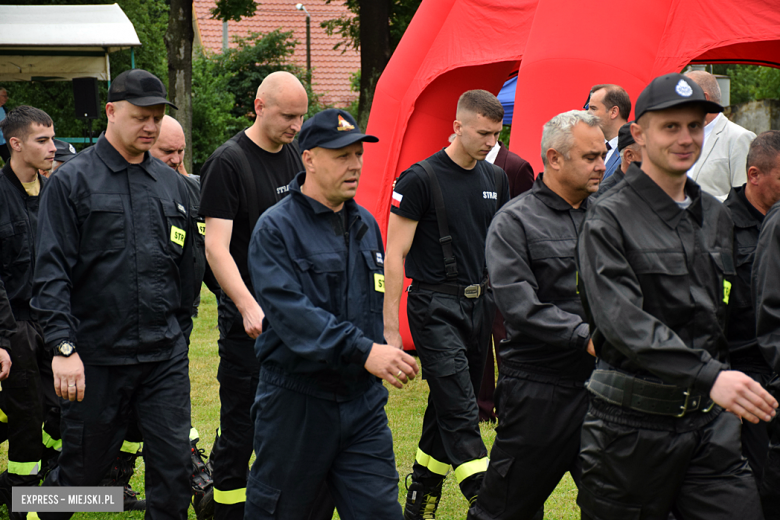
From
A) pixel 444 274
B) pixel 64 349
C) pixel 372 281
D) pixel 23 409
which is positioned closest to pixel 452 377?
pixel 444 274

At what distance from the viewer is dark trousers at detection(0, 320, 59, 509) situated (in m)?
5.25

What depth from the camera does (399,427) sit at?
278 inches

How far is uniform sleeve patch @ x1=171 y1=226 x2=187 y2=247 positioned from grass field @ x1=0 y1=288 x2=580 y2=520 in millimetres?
2026

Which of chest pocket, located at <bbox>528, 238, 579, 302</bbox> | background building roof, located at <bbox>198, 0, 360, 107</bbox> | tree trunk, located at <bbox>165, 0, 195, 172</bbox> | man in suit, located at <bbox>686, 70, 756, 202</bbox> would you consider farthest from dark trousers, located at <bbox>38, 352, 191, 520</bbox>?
background building roof, located at <bbox>198, 0, 360, 107</bbox>

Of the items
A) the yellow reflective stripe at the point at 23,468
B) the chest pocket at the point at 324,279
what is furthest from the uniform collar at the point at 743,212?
the yellow reflective stripe at the point at 23,468

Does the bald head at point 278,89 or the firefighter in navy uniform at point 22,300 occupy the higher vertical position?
the bald head at point 278,89

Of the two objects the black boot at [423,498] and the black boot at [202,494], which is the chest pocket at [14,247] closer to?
the black boot at [202,494]

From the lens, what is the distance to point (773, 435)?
3.93 m

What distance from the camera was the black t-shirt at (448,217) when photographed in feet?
16.6

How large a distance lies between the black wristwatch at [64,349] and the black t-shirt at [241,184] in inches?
42.4

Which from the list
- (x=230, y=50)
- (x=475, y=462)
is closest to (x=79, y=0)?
(x=230, y=50)

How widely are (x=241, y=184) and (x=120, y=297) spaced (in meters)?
0.94

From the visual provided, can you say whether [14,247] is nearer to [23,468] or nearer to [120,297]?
[23,468]

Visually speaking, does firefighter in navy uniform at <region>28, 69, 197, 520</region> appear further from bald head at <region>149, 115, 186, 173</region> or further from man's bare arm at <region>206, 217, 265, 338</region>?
bald head at <region>149, 115, 186, 173</region>
